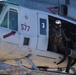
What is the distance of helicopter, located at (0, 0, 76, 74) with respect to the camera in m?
13.2

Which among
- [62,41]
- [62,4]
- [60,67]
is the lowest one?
[60,67]

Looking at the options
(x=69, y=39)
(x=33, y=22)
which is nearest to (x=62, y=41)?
(x=69, y=39)

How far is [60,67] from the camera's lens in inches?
583

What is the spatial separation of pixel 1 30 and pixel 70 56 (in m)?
2.14

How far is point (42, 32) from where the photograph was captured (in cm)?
1348

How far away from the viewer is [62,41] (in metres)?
13.9

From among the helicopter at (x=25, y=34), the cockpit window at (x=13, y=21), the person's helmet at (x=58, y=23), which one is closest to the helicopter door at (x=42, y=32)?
the helicopter at (x=25, y=34)

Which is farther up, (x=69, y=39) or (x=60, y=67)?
(x=69, y=39)

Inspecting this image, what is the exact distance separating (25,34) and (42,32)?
50cm

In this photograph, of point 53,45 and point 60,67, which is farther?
point 60,67

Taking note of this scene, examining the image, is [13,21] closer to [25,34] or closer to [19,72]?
[25,34]

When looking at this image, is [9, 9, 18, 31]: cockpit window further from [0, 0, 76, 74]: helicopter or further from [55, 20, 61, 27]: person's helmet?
[55, 20, 61, 27]: person's helmet

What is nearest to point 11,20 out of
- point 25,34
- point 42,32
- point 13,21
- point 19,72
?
point 13,21

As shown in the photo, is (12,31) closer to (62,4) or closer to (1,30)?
(1,30)
